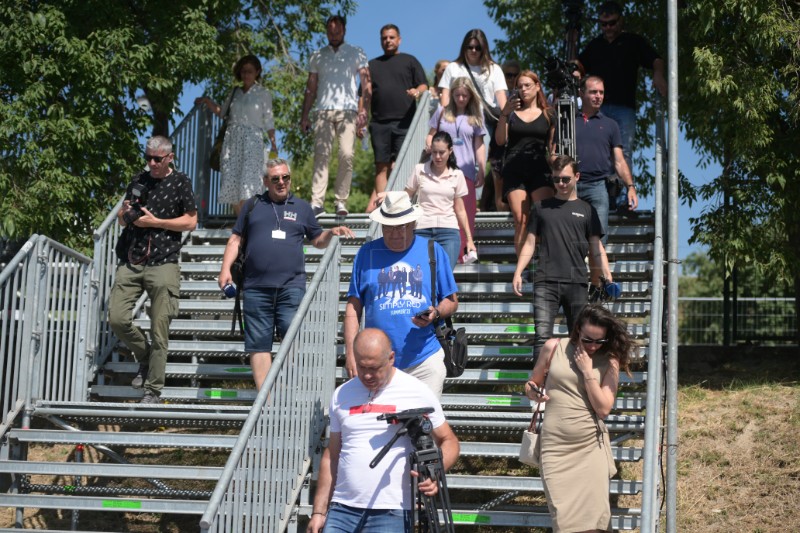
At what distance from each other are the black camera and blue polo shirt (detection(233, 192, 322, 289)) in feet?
3.17

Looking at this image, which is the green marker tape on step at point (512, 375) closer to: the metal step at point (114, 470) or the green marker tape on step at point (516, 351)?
the green marker tape on step at point (516, 351)

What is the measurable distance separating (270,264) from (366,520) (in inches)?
119

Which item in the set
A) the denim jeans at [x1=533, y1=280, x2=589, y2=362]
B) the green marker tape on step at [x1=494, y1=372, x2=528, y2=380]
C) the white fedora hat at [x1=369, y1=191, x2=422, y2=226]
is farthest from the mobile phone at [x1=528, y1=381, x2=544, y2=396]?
the green marker tape on step at [x1=494, y1=372, x2=528, y2=380]

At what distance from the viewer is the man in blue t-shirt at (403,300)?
702 centimetres

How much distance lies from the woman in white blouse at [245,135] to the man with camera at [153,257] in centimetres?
234

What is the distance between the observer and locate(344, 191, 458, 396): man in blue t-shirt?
702 cm

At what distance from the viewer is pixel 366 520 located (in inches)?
233

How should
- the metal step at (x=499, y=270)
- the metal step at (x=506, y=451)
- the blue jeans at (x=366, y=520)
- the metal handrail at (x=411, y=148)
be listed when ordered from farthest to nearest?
the metal handrail at (x=411, y=148) < the metal step at (x=499, y=270) < the metal step at (x=506, y=451) < the blue jeans at (x=366, y=520)

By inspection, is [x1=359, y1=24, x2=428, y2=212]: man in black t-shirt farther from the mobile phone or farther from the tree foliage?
the mobile phone

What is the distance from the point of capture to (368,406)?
6.07 metres

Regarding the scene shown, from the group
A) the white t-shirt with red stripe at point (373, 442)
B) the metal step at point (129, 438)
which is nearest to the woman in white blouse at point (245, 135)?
Result: the metal step at point (129, 438)

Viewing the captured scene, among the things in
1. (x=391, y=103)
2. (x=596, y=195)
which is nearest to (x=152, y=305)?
(x=596, y=195)

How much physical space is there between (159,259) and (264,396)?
2.77m

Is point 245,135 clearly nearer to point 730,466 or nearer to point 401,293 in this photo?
point 401,293
